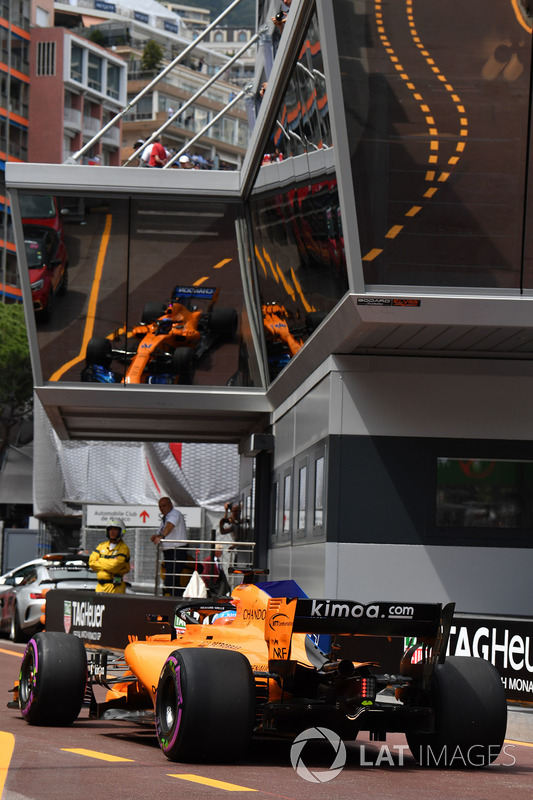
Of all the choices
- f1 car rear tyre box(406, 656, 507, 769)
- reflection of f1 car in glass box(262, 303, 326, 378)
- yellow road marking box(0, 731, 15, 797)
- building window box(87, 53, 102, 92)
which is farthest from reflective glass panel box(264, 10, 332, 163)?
building window box(87, 53, 102, 92)

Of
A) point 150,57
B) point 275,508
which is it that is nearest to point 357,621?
point 275,508

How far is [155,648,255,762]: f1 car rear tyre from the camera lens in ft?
26.7

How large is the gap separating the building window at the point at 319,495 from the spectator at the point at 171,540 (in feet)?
14.9

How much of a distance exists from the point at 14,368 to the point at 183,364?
143 ft

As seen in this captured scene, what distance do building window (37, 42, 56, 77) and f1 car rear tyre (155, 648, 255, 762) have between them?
275 ft

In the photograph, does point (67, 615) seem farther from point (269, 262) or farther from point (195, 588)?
point (269, 262)

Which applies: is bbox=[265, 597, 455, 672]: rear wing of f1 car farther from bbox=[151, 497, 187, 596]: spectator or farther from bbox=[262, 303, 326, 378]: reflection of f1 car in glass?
bbox=[151, 497, 187, 596]: spectator

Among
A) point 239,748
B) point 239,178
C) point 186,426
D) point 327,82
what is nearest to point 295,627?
point 239,748

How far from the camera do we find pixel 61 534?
159 ft

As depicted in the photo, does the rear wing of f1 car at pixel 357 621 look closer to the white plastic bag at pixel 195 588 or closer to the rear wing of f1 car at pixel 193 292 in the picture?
the white plastic bag at pixel 195 588

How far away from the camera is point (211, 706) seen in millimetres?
8117

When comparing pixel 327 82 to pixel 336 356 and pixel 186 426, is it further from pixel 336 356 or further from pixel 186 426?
pixel 186 426

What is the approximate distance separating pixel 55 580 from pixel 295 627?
1412 cm

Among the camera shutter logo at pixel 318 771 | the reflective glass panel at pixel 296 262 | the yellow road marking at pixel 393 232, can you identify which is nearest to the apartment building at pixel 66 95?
the reflective glass panel at pixel 296 262
